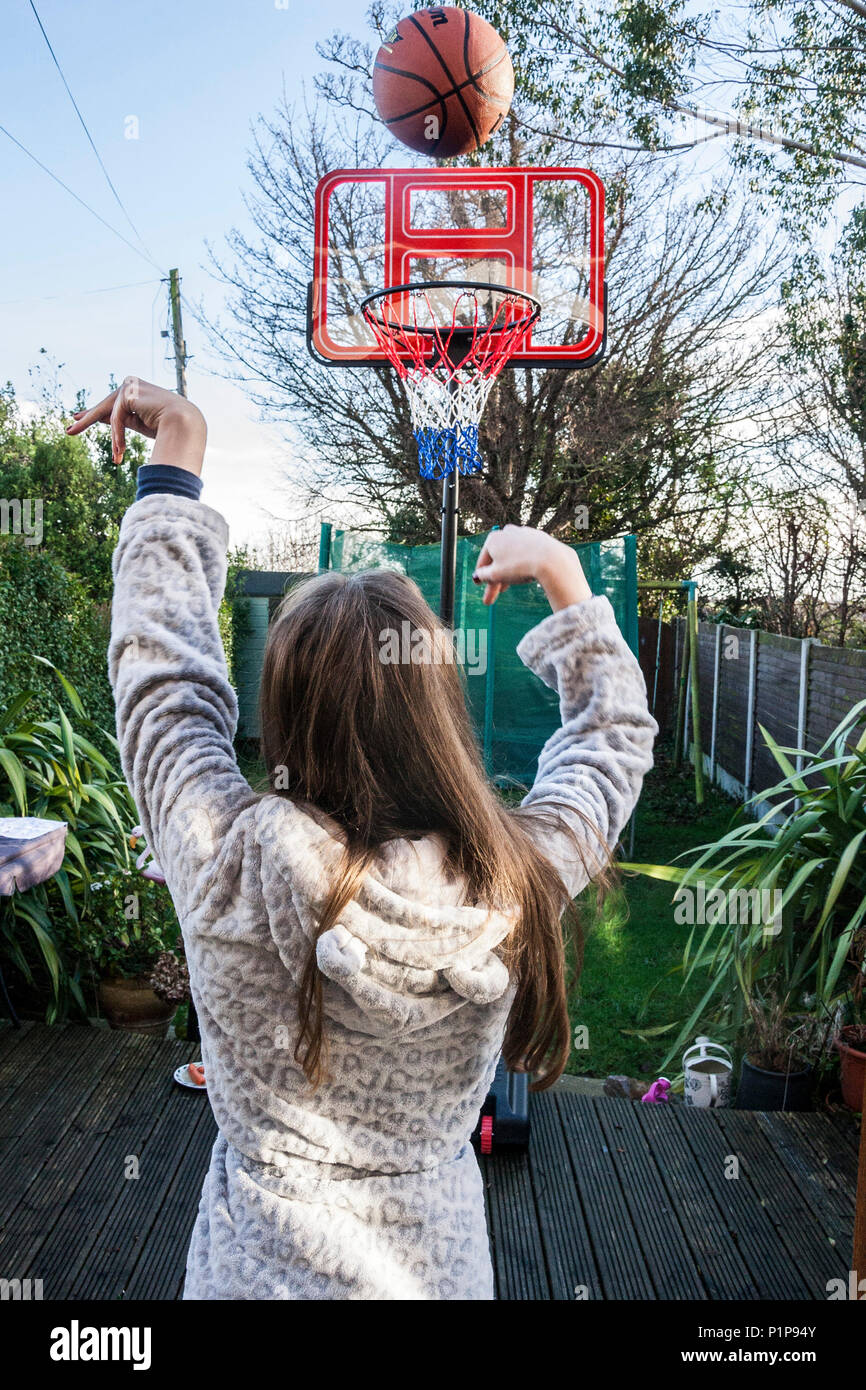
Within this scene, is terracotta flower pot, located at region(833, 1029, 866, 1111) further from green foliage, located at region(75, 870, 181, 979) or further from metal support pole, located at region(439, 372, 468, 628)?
green foliage, located at region(75, 870, 181, 979)

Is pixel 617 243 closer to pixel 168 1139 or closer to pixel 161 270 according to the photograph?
pixel 161 270

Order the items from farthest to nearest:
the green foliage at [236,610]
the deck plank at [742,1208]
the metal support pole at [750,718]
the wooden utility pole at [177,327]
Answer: the wooden utility pole at [177,327] → the green foliage at [236,610] → the metal support pole at [750,718] → the deck plank at [742,1208]

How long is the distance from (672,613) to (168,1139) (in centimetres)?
1008

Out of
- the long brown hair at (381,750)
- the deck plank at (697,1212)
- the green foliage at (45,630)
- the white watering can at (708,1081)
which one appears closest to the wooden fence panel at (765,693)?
the white watering can at (708,1081)

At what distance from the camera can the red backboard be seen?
3.52 m

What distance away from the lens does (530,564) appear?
988 millimetres

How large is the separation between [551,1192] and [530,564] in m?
1.96

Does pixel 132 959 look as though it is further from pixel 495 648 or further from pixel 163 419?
pixel 495 648

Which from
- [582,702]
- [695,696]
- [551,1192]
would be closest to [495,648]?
[695,696]

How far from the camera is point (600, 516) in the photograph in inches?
425

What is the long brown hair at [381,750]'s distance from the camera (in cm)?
84

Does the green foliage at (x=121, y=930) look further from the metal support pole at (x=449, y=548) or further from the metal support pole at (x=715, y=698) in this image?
the metal support pole at (x=715, y=698)

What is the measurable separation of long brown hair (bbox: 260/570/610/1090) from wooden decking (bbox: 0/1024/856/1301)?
62.1 inches

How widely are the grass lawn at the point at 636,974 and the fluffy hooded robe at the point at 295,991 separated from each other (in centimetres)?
162
